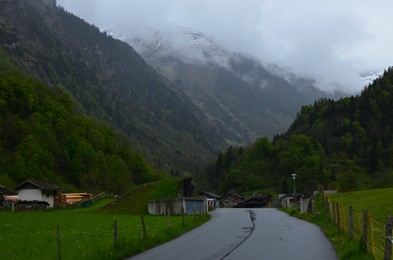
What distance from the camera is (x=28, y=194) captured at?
3647 inches

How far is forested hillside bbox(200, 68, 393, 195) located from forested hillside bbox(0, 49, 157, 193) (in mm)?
43665

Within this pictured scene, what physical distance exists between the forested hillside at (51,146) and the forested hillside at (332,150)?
4366 centimetres

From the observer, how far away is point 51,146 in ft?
469

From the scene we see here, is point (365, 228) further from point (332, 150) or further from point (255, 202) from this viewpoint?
point (332, 150)

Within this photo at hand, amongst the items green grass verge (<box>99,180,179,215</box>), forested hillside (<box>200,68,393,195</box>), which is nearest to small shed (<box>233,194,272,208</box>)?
forested hillside (<box>200,68,393,195</box>)

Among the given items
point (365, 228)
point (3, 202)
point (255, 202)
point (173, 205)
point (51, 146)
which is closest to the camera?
point (365, 228)

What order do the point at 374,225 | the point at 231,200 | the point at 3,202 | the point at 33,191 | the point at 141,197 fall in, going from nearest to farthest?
the point at 374,225 < the point at 141,197 < the point at 3,202 < the point at 33,191 < the point at 231,200

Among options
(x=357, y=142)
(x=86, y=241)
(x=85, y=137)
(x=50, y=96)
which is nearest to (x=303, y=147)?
(x=357, y=142)

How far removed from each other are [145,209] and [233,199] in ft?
308

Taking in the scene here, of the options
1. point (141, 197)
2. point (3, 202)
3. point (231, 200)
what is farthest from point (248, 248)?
point (231, 200)

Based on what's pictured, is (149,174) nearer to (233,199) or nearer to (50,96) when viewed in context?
(233,199)

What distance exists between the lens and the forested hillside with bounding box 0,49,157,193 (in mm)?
125625

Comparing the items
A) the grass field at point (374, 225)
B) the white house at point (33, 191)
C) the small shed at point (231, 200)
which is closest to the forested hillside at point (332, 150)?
the small shed at point (231, 200)

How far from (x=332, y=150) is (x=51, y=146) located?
96.2 meters
